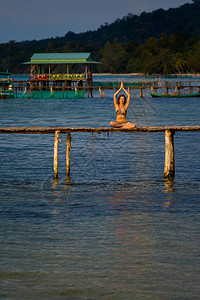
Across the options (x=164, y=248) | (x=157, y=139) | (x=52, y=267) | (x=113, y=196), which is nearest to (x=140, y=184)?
(x=113, y=196)

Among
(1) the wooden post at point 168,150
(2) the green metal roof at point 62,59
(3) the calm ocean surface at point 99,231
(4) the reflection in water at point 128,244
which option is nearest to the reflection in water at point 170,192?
(3) the calm ocean surface at point 99,231

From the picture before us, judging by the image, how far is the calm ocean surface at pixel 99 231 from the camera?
9.34 meters

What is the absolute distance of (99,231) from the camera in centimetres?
1251

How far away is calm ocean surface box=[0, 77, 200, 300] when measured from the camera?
30.7ft

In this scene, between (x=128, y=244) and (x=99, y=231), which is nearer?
(x=128, y=244)

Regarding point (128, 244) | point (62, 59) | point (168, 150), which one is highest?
point (62, 59)

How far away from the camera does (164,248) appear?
11.3 m

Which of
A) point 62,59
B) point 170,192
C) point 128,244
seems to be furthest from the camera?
point 62,59

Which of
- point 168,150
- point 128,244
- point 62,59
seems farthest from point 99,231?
point 62,59

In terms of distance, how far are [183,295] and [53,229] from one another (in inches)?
181

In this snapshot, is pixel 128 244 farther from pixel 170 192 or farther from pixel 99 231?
pixel 170 192

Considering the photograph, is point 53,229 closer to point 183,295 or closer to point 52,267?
point 52,267

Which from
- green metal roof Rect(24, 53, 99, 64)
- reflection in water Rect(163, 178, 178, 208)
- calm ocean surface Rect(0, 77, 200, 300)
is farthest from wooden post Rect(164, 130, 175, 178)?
green metal roof Rect(24, 53, 99, 64)

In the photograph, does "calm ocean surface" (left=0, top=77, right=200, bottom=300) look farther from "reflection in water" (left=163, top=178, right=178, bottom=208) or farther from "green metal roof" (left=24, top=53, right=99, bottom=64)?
"green metal roof" (left=24, top=53, right=99, bottom=64)
